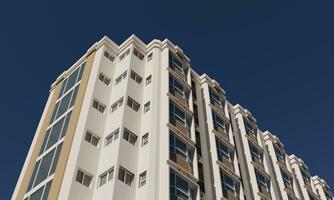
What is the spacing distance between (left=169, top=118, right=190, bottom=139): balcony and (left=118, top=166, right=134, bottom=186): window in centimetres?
680

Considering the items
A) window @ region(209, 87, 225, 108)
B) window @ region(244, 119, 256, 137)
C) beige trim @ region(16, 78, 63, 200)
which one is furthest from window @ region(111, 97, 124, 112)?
window @ region(244, 119, 256, 137)

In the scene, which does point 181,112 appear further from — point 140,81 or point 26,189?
point 26,189

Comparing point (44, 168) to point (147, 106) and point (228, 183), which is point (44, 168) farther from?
point (228, 183)

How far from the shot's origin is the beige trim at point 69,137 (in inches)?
1275

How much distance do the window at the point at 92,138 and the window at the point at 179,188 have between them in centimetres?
698

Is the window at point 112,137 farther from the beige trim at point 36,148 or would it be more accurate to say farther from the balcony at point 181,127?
the beige trim at point 36,148

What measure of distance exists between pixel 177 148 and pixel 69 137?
28.4ft

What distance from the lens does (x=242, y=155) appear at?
49.4 metres

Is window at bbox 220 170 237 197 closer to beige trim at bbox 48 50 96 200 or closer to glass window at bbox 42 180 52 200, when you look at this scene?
beige trim at bbox 48 50 96 200

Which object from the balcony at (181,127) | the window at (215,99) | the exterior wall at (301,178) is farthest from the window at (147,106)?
the exterior wall at (301,178)

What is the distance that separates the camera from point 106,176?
1300 inches

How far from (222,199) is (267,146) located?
21.9 metres

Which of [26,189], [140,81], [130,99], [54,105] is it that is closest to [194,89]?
[140,81]

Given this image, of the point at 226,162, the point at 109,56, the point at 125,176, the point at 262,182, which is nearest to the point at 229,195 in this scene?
the point at 226,162
